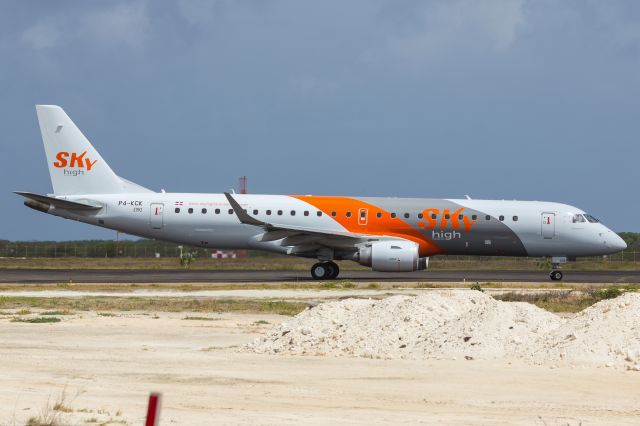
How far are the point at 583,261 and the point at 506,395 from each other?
52.9 meters

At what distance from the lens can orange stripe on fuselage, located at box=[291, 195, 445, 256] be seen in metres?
44.0

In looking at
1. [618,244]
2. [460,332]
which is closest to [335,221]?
[618,244]

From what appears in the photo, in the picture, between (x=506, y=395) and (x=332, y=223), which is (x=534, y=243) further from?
(x=506, y=395)

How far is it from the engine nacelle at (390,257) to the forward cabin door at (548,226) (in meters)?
6.06

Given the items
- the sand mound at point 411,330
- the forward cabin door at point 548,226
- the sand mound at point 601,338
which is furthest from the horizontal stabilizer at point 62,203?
the sand mound at point 601,338

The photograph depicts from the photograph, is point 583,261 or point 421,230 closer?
point 421,230

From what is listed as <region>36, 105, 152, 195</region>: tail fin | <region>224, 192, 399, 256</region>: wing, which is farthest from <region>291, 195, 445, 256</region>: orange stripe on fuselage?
<region>36, 105, 152, 195</region>: tail fin

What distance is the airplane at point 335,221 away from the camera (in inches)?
1732

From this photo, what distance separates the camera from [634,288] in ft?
123

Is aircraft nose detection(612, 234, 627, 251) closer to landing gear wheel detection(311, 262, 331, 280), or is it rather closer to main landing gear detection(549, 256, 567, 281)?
main landing gear detection(549, 256, 567, 281)

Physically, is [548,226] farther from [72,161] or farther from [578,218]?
[72,161]

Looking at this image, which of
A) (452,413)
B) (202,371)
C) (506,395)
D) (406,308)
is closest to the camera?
(452,413)

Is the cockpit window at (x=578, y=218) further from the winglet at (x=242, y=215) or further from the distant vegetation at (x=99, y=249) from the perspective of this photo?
the distant vegetation at (x=99, y=249)

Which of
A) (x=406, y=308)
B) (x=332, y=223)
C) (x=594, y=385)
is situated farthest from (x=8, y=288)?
(x=594, y=385)
